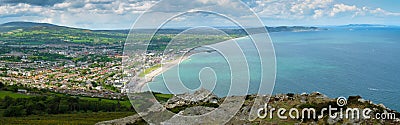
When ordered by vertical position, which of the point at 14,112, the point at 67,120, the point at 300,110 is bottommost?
the point at 14,112

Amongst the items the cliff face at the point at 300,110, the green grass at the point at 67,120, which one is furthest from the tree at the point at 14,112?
the cliff face at the point at 300,110

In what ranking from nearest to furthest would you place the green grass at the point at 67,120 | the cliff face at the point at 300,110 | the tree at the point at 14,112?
the cliff face at the point at 300,110 < the green grass at the point at 67,120 < the tree at the point at 14,112

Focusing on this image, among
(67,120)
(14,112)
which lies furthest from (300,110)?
(14,112)

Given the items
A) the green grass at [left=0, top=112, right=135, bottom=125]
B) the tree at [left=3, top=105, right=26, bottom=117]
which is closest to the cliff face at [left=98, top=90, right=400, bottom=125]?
the green grass at [left=0, top=112, right=135, bottom=125]

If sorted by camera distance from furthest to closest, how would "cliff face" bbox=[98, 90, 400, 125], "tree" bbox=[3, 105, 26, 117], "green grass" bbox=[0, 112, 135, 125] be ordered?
"tree" bbox=[3, 105, 26, 117]
"green grass" bbox=[0, 112, 135, 125]
"cliff face" bbox=[98, 90, 400, 125]

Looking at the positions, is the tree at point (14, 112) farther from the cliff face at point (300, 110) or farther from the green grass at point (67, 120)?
the cliff face at point (300, 110)

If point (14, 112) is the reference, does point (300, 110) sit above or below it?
above

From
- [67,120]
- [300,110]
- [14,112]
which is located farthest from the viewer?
[14,112]

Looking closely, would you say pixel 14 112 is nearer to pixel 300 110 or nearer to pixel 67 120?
pixel 67 120

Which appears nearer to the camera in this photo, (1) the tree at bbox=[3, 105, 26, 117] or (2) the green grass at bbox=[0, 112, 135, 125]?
(2) the green grass at bbox=[0, 112, 135, 125]

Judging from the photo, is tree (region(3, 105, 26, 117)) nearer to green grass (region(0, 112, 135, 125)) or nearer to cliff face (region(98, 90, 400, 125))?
green grass (region(0, 112, 135, 125))

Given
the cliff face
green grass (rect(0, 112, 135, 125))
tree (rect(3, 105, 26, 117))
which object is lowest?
tree (rect(3, 105, 26, 117))
